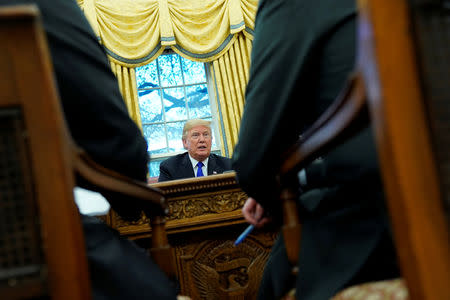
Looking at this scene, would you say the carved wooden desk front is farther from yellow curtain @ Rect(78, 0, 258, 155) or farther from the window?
the window

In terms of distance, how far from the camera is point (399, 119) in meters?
0.64

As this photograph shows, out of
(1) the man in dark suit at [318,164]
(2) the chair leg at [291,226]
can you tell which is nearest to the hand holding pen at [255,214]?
(1) the man in dark suit at [318,164]

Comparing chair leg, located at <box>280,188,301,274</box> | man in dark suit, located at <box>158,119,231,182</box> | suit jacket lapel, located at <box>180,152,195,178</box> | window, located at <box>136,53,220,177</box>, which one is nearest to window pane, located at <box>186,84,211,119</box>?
window, located at <box>136,53,220,177</box>

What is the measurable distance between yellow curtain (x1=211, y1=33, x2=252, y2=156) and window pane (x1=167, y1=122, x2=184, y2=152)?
22.1 inches

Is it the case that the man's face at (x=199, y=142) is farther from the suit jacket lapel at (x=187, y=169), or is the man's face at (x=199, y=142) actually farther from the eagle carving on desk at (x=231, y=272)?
the eagle carving on desk at (x=231, y=272)

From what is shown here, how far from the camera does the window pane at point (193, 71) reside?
614 cm

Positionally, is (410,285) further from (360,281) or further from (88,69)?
(88,69)

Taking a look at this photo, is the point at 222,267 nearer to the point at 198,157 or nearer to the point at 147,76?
the point at 198,157

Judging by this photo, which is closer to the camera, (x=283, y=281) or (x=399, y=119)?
(x=399, y=119)

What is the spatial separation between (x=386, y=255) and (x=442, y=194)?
0.34 meters

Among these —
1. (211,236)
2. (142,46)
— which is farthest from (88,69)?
(142,46)

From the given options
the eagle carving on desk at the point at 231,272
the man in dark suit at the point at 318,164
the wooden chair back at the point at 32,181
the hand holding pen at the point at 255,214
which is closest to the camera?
the wooden chair back at the point at 32,181

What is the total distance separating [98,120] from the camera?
1125mm

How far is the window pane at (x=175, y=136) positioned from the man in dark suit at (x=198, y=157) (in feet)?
3.52
